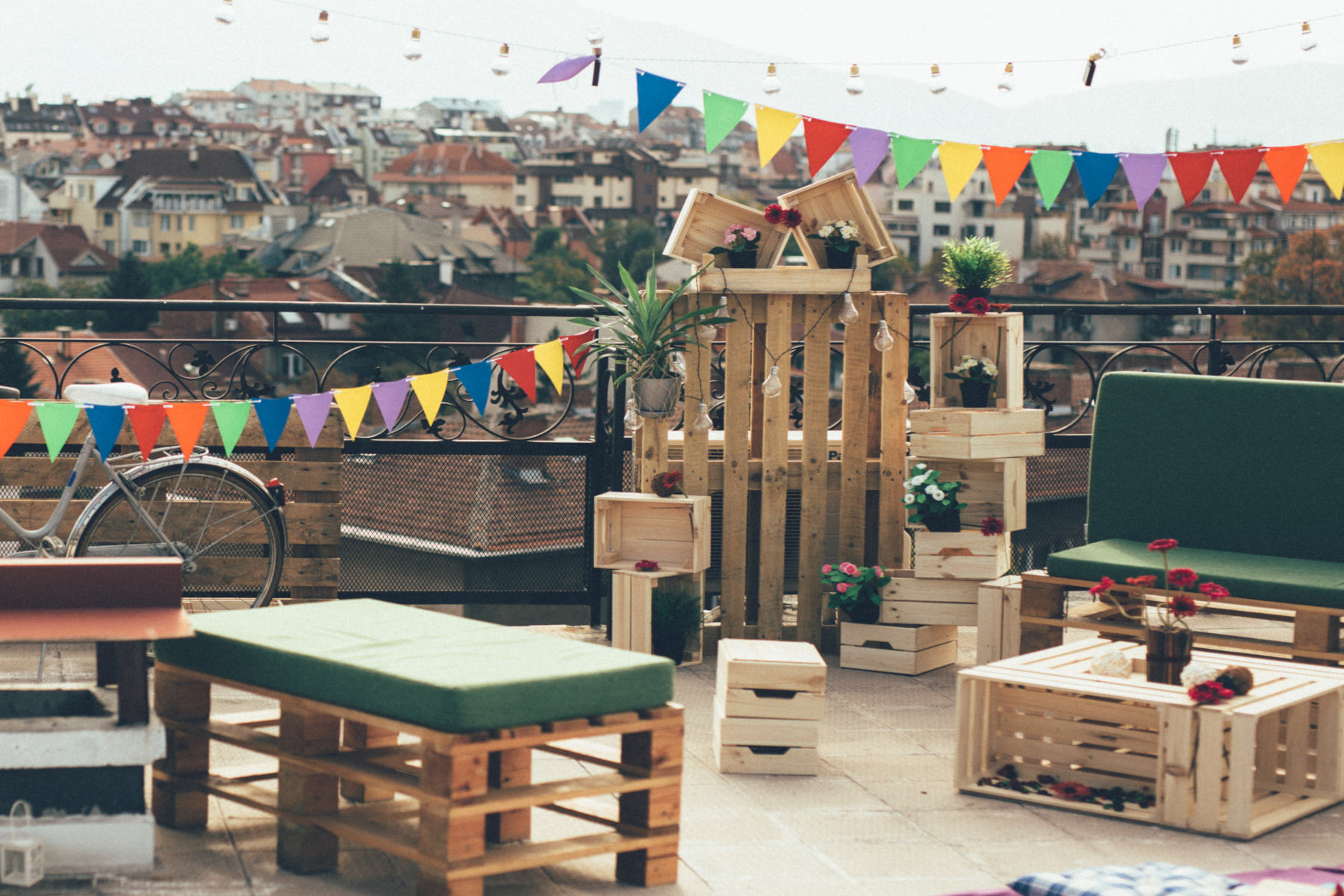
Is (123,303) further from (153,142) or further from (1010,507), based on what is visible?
(153,142)

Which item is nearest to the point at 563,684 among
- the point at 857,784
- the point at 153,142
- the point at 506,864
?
the point at 506,864

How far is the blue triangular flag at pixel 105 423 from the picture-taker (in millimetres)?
5059

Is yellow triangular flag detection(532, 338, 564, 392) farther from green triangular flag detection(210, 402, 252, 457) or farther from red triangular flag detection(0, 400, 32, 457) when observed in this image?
red triangular flag detection(0, 400, 32, 457)

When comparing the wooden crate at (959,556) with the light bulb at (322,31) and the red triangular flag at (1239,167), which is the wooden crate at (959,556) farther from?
the light bulb at (322,31)

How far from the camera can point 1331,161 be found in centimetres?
611

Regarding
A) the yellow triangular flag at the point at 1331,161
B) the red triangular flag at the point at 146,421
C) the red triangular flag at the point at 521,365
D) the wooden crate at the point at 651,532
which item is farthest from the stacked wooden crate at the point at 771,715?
the yellow triangular flag at the point at 1331,161

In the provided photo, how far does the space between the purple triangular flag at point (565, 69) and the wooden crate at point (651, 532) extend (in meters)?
1.71

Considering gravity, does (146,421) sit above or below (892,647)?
above

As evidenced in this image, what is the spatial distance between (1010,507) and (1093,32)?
1977mm

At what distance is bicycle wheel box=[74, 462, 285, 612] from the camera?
532 centimetres

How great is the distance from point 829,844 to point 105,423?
2.75 m

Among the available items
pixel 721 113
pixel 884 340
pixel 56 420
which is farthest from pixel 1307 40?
pixel 56 420

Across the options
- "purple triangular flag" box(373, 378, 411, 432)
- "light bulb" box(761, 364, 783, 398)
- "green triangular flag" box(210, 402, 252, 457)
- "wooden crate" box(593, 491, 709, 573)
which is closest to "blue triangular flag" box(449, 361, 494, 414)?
"purple triangular flag" box(373, 378, 411, 432)

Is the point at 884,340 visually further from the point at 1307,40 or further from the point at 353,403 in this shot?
the point at 1307,40
